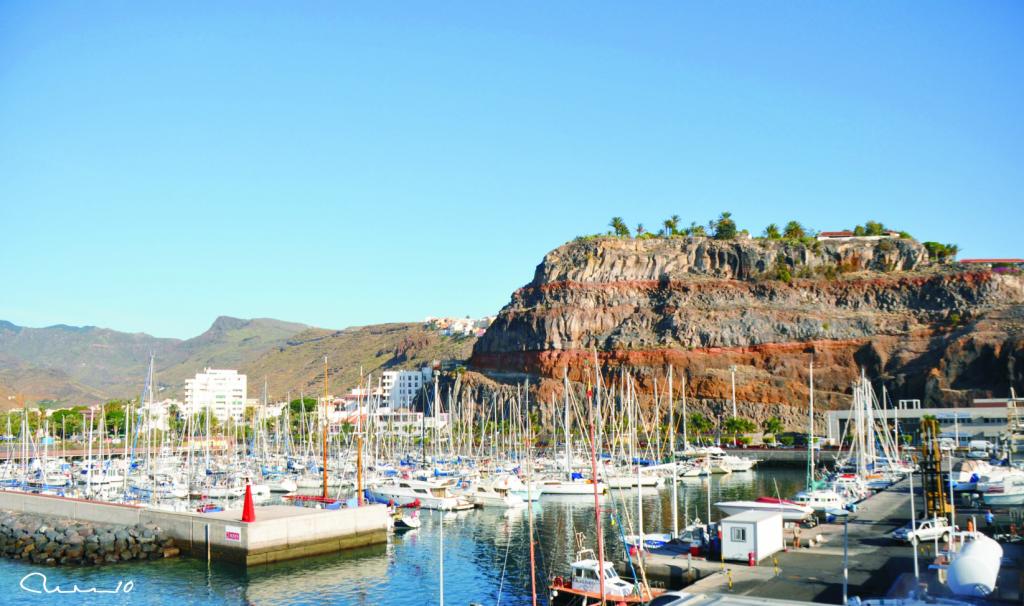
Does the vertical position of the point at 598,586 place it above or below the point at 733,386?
below

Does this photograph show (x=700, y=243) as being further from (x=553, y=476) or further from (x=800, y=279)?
(x=553, y=476)

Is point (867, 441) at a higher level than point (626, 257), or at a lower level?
lower

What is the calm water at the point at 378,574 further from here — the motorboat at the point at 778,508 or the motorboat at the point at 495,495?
the motorboat at the point at 495,495

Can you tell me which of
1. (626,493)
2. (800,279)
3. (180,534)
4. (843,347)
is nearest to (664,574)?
(180,534)

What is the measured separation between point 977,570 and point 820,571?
31.5 ft

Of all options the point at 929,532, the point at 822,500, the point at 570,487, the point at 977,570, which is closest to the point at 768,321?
the point at 570,487

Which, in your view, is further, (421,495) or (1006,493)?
(421,495)

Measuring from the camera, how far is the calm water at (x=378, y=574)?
148 ft

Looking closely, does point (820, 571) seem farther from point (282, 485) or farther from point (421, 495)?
point (282, 485)

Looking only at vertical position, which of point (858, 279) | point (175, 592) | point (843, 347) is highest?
point (858, 279)

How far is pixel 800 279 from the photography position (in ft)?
589

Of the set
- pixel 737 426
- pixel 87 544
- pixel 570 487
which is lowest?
pixel 570 487

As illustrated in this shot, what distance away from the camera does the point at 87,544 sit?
182ft

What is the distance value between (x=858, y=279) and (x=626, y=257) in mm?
46440
